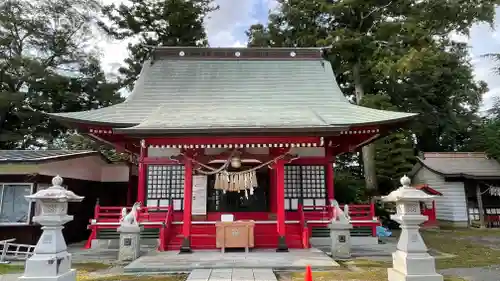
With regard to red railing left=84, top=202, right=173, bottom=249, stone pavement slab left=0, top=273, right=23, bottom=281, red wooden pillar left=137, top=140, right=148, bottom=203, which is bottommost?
stone pavement slab left=0, top=273, right=23, bottom=281

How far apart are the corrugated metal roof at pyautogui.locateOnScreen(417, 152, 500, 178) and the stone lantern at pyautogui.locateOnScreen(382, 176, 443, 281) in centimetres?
1288

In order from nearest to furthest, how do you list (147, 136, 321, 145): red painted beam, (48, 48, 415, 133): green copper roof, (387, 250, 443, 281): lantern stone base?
1. (387, 250, 443, 281): lantern stone base
2. (147, 136, 321, 145): red painted beam
3. (48, 48, 415, 133): green copper roof

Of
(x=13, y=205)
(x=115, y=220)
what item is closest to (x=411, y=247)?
(x=115, y=220)

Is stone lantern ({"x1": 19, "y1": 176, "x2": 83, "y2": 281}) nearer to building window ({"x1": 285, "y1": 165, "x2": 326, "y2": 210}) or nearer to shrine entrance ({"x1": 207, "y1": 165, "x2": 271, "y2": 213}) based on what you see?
shrine entrance ({"x1": 207, "y1": 165, "x2": 271, "y2": 213})

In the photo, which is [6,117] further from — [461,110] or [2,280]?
[461,110]

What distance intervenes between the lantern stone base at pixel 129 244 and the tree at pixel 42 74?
15623 mm

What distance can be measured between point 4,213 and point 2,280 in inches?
177

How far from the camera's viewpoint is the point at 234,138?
29.5ft

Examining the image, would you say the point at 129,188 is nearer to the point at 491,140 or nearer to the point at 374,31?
the point at 374,31

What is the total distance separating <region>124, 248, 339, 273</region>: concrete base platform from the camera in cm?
730

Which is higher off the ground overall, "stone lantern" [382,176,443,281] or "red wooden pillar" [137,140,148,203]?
"red wooden pillar" [137,140,148,203]

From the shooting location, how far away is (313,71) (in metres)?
15.1

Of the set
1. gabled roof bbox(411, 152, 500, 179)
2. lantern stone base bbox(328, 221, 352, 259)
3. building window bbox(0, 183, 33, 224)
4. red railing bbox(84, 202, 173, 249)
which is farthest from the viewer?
gabled roof bbox(411, 152, 500, 179)

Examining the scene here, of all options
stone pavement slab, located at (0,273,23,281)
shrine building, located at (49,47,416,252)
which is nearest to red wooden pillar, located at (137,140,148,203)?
shrine building, located at (49,47,416,252)
